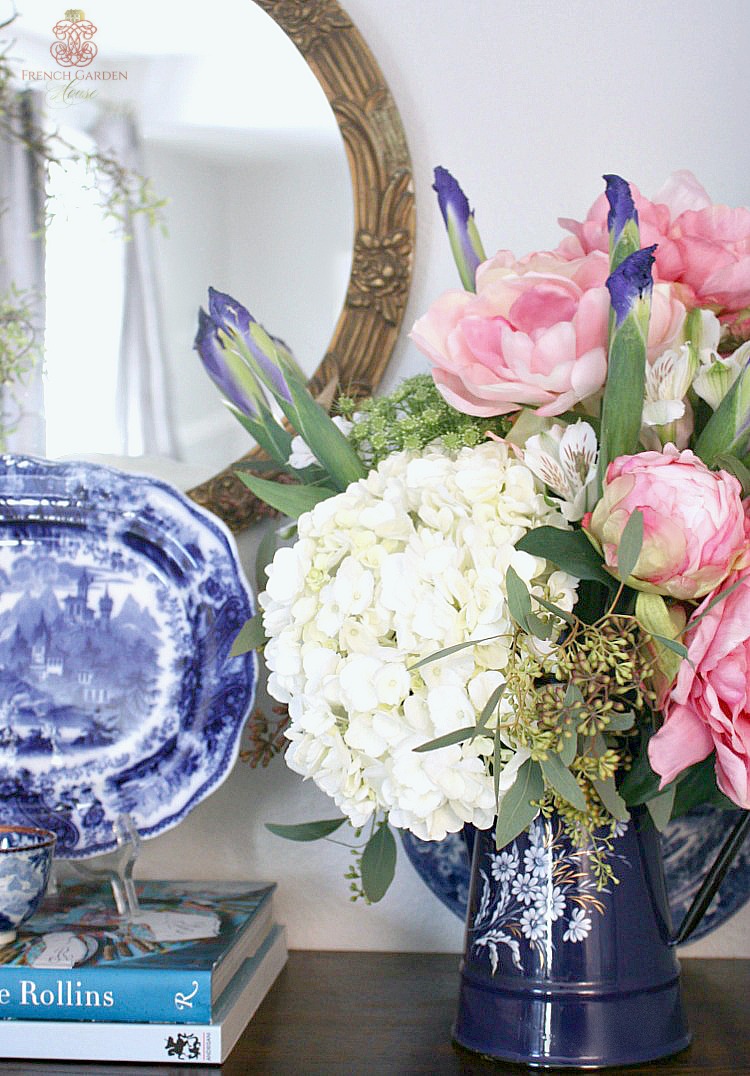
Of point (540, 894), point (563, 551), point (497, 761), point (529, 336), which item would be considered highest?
point (529, 336)

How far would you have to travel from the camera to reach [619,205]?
1.85 feet

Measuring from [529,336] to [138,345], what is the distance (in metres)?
0.44

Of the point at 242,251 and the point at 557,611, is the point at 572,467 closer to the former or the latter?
the point at 557,611

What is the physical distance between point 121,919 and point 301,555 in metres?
0.34

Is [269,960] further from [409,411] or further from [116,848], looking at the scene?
[409,411]

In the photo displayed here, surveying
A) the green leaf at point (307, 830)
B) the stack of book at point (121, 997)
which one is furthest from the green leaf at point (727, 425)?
the stack of book at point (121, 997)

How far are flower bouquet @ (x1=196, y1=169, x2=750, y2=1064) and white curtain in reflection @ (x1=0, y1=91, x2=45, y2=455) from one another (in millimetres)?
342

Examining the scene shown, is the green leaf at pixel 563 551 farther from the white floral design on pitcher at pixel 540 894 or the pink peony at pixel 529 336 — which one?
the white floral design on pitcher at pixel 540 894

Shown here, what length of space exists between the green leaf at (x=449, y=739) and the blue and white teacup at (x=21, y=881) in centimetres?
32

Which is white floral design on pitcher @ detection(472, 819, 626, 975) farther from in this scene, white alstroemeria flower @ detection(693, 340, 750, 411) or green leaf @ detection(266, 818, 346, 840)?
white alstroemeria flower @ detection(693, 340, 750, 411)

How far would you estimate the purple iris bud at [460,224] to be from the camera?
67 cm

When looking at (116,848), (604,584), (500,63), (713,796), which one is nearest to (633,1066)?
(713,796)

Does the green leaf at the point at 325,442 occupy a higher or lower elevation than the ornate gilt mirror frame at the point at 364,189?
lower

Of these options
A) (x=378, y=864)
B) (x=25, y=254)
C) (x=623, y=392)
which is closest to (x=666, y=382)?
(x=623, y=392)
